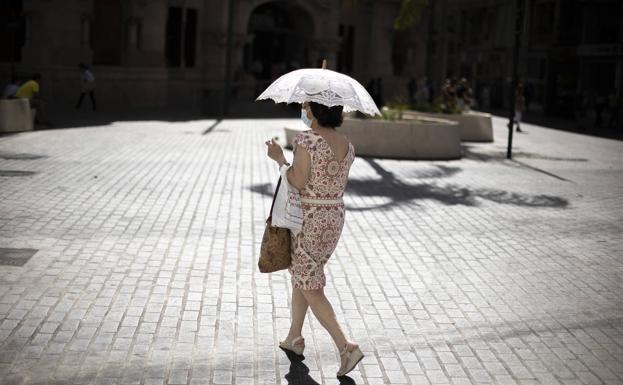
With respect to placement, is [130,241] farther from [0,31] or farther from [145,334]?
[0,31]

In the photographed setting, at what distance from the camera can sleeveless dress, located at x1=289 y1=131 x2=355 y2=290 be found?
542 centimetres

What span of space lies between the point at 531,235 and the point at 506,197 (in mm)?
3272

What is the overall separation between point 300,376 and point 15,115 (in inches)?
671

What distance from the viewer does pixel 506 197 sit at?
13695 millimetres

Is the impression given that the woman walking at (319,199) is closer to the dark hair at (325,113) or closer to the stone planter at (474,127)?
the dark hair at (325,113)

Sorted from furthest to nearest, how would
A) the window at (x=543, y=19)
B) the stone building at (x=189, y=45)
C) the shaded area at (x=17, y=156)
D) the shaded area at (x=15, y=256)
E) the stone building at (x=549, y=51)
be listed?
the window at (x=543, y=19), the stone building at (x=549, y=51), the stone building at (x=189, y=45), the shaded area at (x=17, y=156), the shaded area at (x=15, y=256)

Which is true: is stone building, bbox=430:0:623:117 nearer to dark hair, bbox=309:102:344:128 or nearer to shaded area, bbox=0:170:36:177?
shaded area, bbox=0:170:36:177

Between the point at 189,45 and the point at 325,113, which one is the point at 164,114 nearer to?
the point at 189,45

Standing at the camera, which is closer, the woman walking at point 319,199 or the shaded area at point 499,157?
the woman walking at point 319,199

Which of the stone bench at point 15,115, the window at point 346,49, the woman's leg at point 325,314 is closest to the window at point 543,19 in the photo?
the window at point 346,49

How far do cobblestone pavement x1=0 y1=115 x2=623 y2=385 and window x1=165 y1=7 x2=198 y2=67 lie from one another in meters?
20.6

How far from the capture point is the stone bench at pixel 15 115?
20531 millimetres

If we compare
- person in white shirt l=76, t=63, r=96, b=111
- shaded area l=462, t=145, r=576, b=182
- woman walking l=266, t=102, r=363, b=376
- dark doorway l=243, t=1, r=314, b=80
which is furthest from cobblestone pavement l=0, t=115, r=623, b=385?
dark doorway l=243, t=1, r=314, b=80

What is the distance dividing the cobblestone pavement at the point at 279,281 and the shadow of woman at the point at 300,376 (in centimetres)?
2
